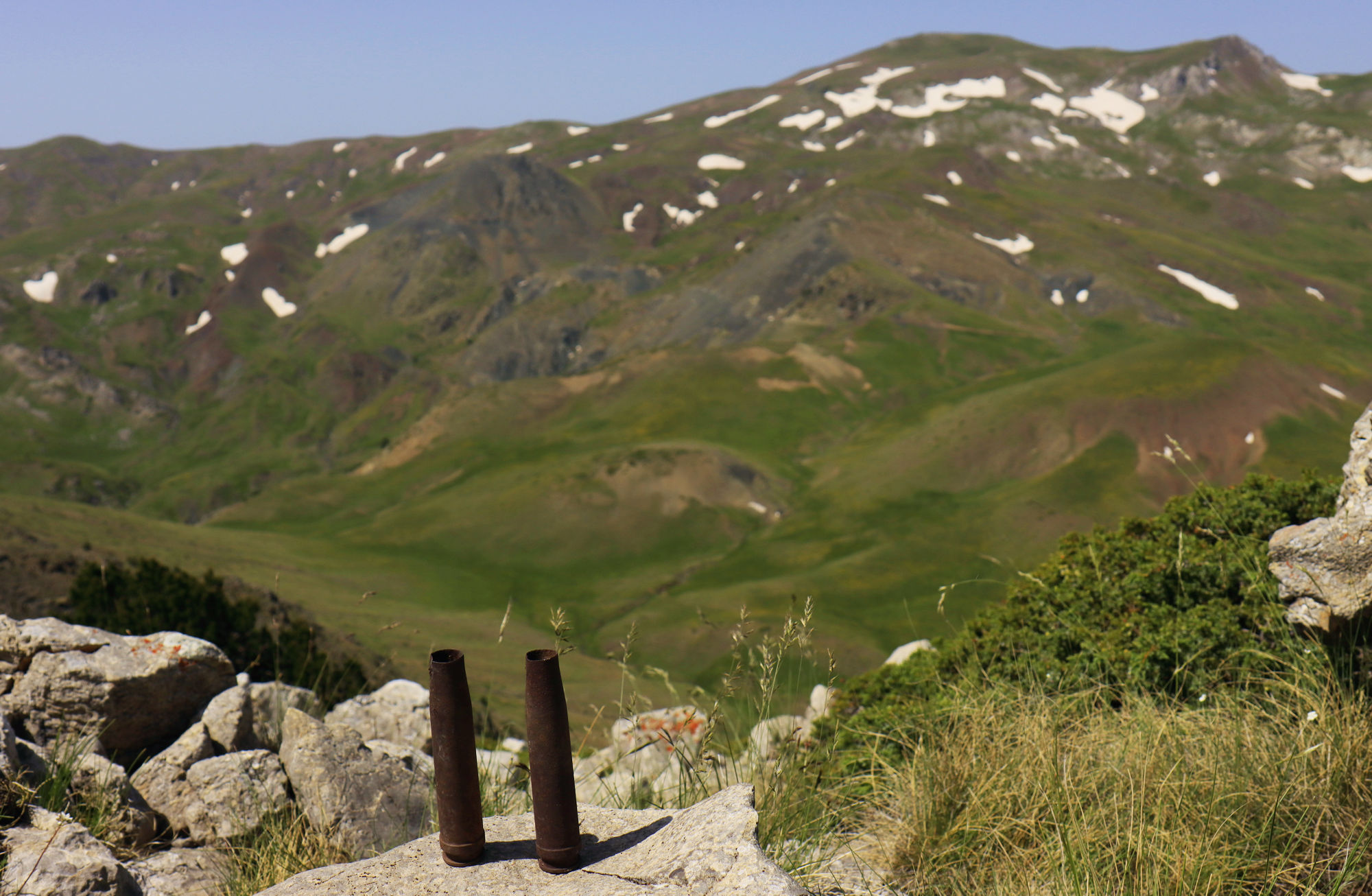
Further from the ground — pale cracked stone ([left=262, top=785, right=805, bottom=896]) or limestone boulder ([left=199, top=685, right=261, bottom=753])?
pale cracked stone ([left=262, top=785, right=805, bottom=896])

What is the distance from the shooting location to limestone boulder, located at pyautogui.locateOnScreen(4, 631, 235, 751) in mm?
8445

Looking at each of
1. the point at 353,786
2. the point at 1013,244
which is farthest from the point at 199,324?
the point at 353,786

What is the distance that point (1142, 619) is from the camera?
1023 centimetres

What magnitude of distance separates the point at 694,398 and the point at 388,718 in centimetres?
8625

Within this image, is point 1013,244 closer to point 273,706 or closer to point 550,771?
point 273,706

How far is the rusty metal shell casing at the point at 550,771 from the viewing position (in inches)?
181

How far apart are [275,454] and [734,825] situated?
162 metres

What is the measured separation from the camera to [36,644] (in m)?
8.72

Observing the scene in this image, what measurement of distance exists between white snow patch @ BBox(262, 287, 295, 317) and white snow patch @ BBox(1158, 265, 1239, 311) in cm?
16488

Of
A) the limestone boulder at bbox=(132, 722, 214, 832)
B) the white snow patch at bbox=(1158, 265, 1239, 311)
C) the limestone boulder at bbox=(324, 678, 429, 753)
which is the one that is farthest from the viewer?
the white snow patch at bbox=(1158, 265, 1239, 311)

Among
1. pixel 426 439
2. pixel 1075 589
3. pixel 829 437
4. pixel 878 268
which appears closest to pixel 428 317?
pixel 426 439

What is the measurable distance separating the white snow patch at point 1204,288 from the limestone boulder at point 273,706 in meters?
149

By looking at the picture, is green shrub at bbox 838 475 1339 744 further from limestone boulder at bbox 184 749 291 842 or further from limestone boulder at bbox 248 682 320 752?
limestone boulder at bbox 248 682 320 752

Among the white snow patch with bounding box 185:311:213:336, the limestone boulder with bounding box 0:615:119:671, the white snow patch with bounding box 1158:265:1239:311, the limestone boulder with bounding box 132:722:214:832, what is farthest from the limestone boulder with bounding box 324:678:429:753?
the white snow patch with bounding box 185:311:213:336
